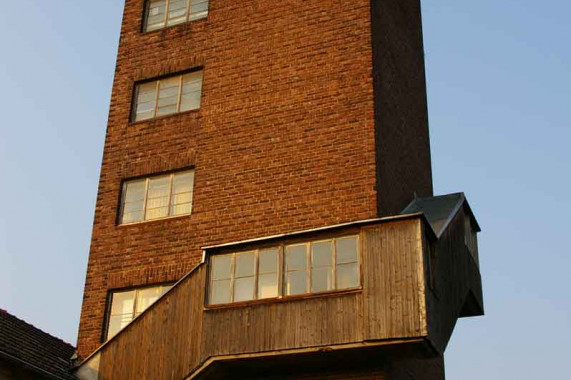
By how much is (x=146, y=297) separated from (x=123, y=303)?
71 centimetres

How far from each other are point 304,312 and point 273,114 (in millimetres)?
6533

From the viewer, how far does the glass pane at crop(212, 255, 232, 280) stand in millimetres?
18219

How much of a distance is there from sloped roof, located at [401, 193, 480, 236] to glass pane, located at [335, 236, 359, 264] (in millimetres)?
2267

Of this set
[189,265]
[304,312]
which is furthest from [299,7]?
[304,312]

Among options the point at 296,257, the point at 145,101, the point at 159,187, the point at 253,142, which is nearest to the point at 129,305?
the point at 159,187

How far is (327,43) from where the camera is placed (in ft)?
71.4

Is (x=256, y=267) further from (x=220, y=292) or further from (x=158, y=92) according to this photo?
(x=158, y=92)

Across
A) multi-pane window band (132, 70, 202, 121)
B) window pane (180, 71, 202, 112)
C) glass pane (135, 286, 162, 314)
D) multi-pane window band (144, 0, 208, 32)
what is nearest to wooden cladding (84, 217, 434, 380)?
glass pane (135, 286, 162, 314)

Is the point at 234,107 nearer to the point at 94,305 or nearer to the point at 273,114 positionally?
the point at 273,114

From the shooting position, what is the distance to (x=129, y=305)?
21.2m

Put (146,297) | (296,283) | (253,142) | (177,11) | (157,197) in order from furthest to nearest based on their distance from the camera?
1. (177,11)
2. (157,197)
3. (253,142)
4. (146,297)
5. (296,283)

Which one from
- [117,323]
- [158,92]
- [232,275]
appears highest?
[158,92]

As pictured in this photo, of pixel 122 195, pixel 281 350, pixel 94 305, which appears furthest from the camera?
pixel 122 195

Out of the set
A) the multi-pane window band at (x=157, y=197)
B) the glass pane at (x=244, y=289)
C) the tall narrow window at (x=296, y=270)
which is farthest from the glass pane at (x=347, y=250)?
the multi-pane window band at (x=157, y=197)
